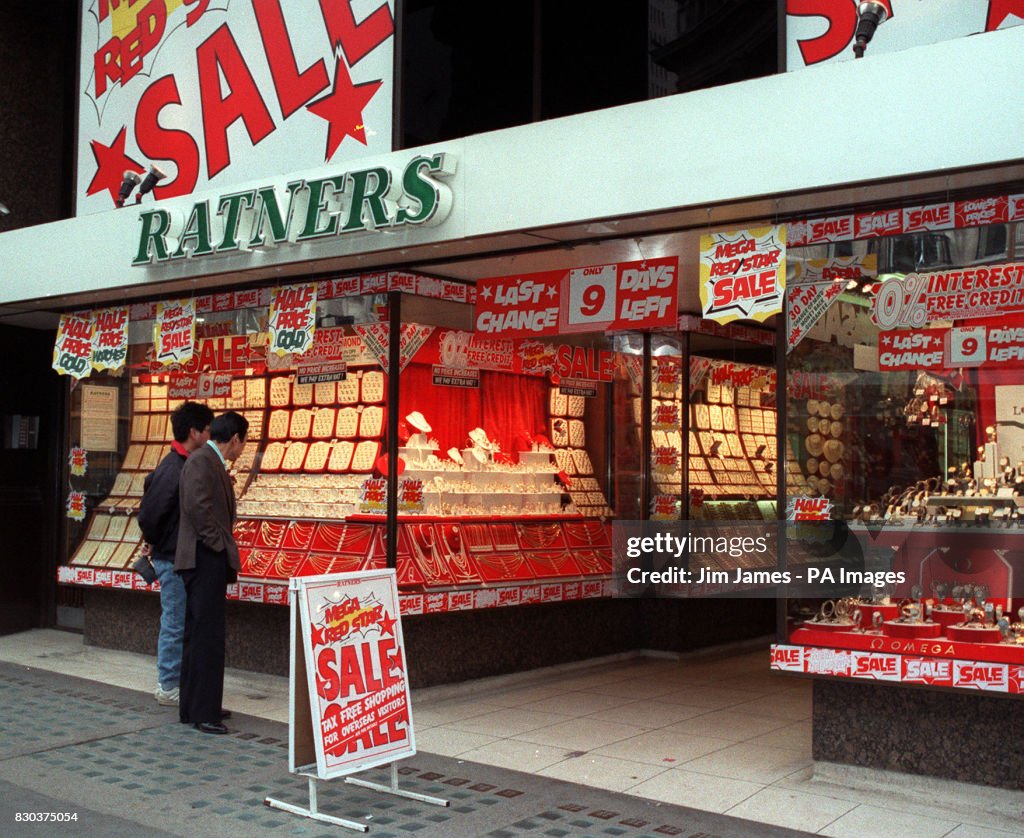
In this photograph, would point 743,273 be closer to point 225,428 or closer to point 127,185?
point 225,428

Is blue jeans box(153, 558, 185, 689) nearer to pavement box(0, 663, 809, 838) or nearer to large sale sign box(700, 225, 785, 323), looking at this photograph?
pavement box(0, 663, 809, 838)

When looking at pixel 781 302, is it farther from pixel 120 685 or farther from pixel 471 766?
pixel 120 685

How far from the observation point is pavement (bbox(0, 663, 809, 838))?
521cm

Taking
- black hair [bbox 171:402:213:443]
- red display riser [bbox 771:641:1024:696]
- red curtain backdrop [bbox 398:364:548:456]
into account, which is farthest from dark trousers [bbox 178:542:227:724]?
red display riser [bbox 771:641:1024:696]

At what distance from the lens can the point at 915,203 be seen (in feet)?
19.1

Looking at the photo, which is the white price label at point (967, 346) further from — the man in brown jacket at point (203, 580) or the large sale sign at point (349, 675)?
the man in brown jacket at point (203, 580)

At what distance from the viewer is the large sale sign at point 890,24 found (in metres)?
5.77

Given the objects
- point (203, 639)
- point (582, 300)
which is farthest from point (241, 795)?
point (582, 300)

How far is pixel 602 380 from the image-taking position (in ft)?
34.5

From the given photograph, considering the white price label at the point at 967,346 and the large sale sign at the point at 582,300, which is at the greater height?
the large sale sign at the point at 582,300

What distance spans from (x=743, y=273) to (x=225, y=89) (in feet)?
17.4

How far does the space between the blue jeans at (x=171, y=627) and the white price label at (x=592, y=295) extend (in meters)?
3.34

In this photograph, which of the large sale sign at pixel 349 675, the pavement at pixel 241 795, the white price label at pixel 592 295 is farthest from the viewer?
the white price label at pixel 592 295

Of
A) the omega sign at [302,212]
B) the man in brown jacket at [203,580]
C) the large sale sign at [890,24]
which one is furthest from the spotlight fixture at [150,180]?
the large sale sign at [890,24]
